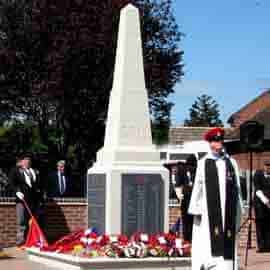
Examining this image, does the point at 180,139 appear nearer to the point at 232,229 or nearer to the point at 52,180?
the point at 52,180

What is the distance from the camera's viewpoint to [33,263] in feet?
48.8

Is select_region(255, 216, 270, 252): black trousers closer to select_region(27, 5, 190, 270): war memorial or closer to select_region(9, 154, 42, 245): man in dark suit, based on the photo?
select_region(9, 154, 42, 245): man in dark suit

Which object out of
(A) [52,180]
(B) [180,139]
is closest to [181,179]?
(A) [52,180]

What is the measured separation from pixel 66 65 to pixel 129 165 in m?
19.5

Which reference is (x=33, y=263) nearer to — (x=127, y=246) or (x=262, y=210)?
(x=127, y=246)

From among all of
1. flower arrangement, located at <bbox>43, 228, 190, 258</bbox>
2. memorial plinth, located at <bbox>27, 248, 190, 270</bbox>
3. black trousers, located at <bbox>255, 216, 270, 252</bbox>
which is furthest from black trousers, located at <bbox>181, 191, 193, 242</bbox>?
memorial plinth, located at <bbox>27, 248, 190, 270</bbox>

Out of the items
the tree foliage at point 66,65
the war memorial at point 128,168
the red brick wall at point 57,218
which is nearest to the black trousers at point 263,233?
the red brick wall at point 57,218

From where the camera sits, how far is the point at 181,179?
1970 centimetres

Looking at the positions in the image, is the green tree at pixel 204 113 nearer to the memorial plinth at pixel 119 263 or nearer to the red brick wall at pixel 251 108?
the red brick wall at pixel 251 108

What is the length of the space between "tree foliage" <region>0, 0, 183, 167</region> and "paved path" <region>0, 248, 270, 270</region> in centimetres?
1534

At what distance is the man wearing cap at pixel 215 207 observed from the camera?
10938mm

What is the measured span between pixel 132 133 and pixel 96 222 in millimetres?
1535

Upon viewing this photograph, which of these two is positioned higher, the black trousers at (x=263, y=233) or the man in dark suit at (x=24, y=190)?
the man in dark suit at (x=24, y=190)

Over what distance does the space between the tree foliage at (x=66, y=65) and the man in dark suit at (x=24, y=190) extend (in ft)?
42.5
